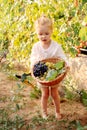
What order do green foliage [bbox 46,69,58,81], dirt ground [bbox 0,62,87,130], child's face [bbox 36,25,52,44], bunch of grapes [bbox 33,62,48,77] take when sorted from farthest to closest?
dirt ground [bbox 0,62,87,130] → child's face [bbox 36,25,52,44] → bunch of grapes [bbox 33,62,48,77] → green foliage [bbox 46,69,58,81]

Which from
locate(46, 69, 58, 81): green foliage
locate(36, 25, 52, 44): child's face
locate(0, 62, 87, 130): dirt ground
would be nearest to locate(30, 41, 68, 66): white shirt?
locate(36, 25, 52, 44): child's face

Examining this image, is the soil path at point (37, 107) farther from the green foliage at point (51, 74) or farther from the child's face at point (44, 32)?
the child's face at point (44, 32)

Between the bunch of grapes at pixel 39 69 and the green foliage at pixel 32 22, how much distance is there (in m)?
0.54

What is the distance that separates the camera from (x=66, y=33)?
437 centimetres

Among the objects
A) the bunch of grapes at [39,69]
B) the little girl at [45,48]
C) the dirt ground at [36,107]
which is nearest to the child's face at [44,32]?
the little girl at [45,48]

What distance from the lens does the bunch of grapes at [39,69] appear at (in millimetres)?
3597

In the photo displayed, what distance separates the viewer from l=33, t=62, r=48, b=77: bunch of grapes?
142 inches

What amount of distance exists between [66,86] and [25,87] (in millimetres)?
794

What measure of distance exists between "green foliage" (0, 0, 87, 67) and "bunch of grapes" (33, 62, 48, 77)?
0.54 metres

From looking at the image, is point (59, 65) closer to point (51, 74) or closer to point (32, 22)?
point (51, 74)

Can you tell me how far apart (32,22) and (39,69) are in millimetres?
1344

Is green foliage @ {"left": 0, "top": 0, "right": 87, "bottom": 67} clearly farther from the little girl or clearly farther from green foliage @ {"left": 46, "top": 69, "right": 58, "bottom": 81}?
green foliage @ {"left": 46, "top": 69, "right": 58, "bottom": 81}

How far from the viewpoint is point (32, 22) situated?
4.81m

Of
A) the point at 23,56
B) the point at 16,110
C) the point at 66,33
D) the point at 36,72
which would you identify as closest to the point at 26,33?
the point at 23,56
